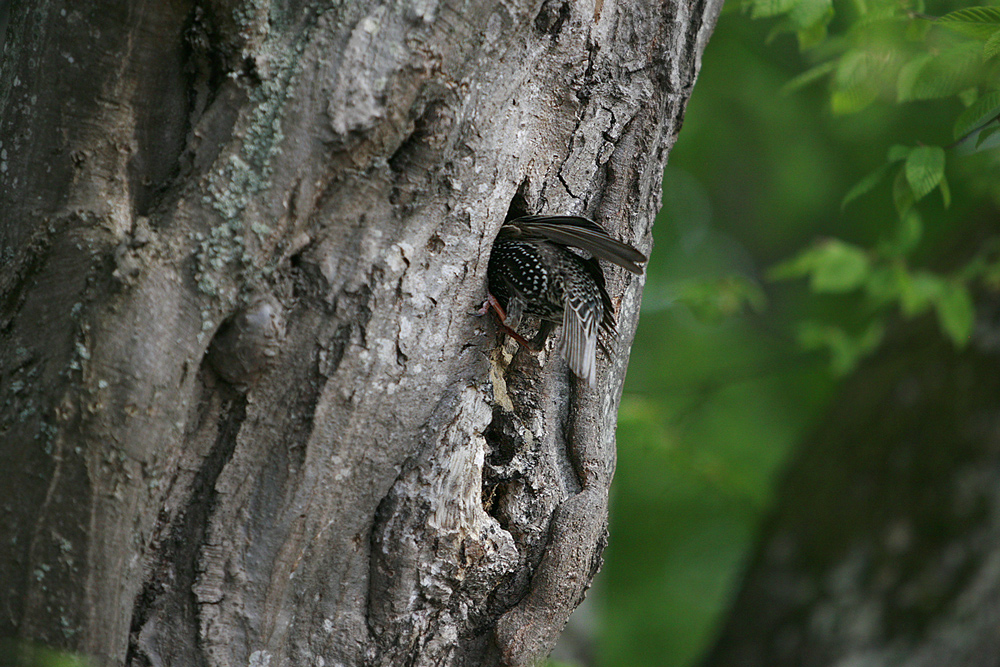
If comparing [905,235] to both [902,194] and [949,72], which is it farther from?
[949,72]

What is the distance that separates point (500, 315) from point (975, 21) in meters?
1.52

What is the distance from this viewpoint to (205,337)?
1.81m

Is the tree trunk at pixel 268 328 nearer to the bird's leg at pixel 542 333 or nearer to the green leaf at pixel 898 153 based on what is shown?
the bird's leg at pixel 542 333

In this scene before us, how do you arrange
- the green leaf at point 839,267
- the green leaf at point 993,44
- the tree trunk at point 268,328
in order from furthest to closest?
the green leaf at point 839,267 < the green leaf at point 993,44 < the tree trunk at point 268,328

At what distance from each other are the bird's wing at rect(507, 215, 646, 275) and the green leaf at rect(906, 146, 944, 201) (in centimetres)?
87

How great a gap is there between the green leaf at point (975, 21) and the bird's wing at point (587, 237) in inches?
41.3

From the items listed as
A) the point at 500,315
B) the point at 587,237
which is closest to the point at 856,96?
the point at 587,237

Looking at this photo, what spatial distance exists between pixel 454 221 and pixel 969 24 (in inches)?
58.9

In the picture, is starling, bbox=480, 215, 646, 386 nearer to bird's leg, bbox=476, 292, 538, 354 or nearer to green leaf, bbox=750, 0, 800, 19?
bird's leg, bbox=476, 292, 538, 354

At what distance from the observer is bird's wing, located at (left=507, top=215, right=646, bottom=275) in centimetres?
220

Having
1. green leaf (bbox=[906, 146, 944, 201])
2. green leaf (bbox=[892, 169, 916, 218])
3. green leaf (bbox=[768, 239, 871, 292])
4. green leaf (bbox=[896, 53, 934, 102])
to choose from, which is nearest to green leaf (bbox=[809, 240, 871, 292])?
green leaf (bbox=[768, 239, 871, 292])

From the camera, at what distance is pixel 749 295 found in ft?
15.7

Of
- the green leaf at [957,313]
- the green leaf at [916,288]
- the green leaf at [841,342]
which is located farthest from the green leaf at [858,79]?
the green leaf at [841,342]

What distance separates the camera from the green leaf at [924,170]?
7.74 feet
